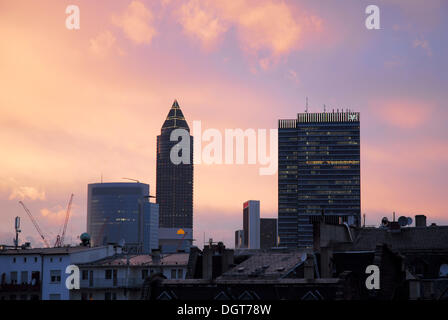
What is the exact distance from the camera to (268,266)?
98.7 meters

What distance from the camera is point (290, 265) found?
96.1 metres

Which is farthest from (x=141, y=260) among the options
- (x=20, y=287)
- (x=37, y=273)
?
(x=20, y=287)

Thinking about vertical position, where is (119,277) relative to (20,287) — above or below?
above

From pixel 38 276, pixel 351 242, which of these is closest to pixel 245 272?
pixel 351 242

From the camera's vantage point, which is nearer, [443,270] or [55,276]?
[443,270]

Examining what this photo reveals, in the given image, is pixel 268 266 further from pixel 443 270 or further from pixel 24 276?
pixel 24 276

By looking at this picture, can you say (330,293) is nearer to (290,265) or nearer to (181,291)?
(290,265)

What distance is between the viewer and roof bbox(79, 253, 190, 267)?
137500 millimetres

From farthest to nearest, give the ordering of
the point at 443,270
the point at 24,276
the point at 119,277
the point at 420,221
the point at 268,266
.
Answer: the point at 420,221
the point at 24,276
the point at 119,277
the point at 443,270
the point at 268,266

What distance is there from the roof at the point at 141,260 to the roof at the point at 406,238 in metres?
32.6

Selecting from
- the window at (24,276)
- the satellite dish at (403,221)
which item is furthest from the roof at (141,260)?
the satellite dish at (403,221)

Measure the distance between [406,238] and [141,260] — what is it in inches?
1934

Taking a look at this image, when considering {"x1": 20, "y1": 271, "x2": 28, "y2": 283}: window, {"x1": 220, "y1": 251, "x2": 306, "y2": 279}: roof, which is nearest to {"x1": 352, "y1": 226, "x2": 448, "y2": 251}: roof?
{"x1": 220, "y1": 251, "x2": 306, "y2": 279}: roof
